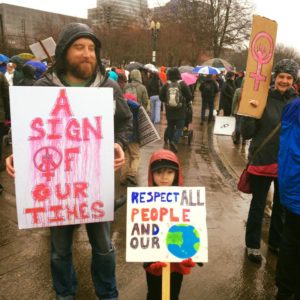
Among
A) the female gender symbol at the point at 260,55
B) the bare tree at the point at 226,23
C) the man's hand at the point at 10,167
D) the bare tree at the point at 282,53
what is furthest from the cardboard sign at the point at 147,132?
the bare tree at the point at 282,53

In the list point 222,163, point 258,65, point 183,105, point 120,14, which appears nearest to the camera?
point 258,65

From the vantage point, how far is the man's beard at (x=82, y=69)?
2139mm

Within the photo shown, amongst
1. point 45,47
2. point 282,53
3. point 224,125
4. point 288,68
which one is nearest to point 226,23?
point 224,125

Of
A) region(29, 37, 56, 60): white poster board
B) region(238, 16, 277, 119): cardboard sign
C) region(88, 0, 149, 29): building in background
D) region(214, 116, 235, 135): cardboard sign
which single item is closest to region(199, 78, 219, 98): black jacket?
region(214, 116, 235, 135): cardboard sign

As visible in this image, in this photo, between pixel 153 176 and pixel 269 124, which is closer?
pixel 153 176

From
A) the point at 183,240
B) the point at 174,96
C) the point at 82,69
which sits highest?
the point at 82,69

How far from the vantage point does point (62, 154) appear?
2.03 metres

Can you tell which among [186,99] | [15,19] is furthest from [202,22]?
[15,19]

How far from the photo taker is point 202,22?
107 feet

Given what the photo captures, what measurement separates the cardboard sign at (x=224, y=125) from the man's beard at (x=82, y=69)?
236 inches

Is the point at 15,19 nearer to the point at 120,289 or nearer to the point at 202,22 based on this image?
the point at 202,22

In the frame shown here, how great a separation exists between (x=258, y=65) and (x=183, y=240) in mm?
1619

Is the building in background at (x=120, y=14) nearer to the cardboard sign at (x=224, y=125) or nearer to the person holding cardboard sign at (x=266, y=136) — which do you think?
the cardboard sign at (x=224, y=125)

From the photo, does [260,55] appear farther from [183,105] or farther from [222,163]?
[183,105]
